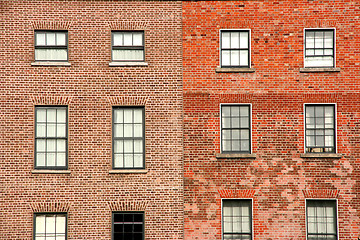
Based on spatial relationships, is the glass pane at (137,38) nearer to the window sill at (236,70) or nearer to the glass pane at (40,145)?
the window sill at (236,70)

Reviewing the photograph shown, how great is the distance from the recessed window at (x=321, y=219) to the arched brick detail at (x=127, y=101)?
25.4 feet

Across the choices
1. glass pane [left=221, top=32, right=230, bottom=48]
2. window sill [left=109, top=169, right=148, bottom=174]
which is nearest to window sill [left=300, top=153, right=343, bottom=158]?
glass pane [left=221, top=32, right=230, bottom=48]

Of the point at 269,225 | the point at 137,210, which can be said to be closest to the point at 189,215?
the point at 137,210

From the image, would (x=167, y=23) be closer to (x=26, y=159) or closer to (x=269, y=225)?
(x=26, y=159)

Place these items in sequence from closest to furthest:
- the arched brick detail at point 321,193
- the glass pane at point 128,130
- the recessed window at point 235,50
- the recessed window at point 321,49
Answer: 1. the arched brick detail at point 321,193
2. the glass pane at point 128,130
3. the recessed window at point 321,49
4. the recessed window at point 235,50

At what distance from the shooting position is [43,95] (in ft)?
58.6

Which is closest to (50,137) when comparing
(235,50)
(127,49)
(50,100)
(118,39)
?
(50,100)

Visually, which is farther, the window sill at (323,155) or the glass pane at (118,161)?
the glass pane at (118,161)

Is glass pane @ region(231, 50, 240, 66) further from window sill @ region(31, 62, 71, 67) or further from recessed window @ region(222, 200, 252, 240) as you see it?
window sill @ region(31, 62, 71, 67)

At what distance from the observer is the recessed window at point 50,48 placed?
715 inches

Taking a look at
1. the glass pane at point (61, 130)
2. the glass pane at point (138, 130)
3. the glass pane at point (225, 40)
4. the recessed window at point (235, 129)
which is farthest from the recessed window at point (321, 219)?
the glass pane at point (61, 130)

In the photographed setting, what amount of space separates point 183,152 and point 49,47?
6941mm

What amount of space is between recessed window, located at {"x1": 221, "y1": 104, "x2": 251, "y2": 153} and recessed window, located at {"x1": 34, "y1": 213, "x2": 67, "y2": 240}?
703 centimetres

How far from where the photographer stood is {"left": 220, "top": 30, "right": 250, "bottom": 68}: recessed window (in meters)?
18.2
